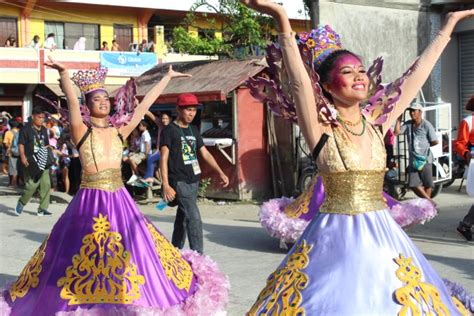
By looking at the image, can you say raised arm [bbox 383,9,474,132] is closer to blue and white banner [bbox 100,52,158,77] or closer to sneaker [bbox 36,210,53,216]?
sneaker [bbox 36,210,53,216]

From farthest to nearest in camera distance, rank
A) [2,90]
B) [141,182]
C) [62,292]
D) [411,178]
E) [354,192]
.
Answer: [2,90] → [141,182] → [411,178] → [62,292] → [354,192]

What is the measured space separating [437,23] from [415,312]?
45.2ft

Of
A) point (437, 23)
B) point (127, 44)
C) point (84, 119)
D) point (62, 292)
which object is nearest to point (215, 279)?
point (62, 292)

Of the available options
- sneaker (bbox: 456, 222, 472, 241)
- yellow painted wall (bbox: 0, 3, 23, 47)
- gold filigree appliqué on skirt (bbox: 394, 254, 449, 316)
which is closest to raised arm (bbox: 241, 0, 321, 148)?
gold filigree appliqué on skirt (bbox: 394, 254, 449, 316)

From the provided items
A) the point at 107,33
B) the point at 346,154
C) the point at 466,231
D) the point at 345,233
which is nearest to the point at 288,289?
the point at 345,233

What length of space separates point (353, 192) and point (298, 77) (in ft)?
2.00

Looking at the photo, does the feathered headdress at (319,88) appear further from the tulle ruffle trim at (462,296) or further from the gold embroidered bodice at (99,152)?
the gold embroidered bodice at (99,152)

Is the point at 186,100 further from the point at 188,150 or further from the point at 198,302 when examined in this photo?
the point at 198,302

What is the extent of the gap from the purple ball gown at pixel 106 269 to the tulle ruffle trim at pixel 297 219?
2059 millimetres

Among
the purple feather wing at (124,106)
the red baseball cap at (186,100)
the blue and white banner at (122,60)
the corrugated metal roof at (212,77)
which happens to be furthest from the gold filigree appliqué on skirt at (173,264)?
the blue and white banner at (122,60)

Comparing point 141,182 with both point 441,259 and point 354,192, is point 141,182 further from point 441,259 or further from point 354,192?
point 354,192

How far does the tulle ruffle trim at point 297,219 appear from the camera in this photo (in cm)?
780

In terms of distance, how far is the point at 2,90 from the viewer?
93.8 feet

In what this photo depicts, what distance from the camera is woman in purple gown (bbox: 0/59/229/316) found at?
515cm
